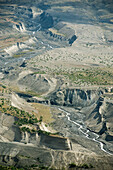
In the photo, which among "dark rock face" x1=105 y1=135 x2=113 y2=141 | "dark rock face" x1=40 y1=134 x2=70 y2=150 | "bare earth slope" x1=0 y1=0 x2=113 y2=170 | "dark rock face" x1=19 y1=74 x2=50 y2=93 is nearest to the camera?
"bare earth slope" x1=0 y1=0 x2=113 y2=170

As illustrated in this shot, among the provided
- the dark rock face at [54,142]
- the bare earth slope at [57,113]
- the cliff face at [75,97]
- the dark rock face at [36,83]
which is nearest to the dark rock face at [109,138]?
the bare earth slope at [57,113]

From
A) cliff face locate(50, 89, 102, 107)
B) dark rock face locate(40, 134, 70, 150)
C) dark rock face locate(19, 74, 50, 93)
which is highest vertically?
dark rock face locate(40, 134, 70, 150)

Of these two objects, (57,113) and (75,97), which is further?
(75,97)

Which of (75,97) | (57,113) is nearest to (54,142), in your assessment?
(57,113)

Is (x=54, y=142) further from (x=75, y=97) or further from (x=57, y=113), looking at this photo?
→ (x=75, y=97)

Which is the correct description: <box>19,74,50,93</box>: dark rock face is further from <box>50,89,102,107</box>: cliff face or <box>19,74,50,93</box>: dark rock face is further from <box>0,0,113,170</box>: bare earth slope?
<box>50,89,102,107</box>: cliff face

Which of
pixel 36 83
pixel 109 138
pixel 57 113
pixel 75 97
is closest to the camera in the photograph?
pixel 109 138

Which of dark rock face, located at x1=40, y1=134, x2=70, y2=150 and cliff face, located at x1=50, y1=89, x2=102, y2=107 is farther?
cliff face, located at x1=50, y1=89, x2=102, y2=107

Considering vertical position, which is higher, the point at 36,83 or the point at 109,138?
the point at 109,138

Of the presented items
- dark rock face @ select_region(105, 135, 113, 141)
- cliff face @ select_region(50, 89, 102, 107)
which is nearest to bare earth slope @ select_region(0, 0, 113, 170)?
cliff face @ select_region(50, 89, 102, 107)

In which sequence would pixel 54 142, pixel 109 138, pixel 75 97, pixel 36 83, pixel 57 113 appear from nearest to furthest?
pixel 54 142, pixel 109 138, pixel 57 113, pixel 75 97, pixel 36 83
